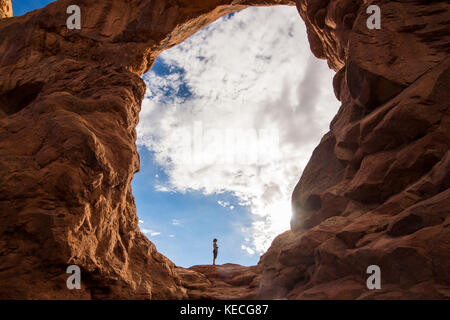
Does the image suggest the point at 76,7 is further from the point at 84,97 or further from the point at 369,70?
the point at 369,70

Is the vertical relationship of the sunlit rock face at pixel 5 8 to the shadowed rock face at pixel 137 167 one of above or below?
above

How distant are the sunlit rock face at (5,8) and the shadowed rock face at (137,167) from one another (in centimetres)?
1507

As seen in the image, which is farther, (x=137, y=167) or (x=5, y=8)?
(x=5, y=8)

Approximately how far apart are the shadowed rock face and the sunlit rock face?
49.5ft

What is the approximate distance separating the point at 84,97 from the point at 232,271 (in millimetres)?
17270

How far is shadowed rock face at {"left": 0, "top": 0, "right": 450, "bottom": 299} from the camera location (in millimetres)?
7688

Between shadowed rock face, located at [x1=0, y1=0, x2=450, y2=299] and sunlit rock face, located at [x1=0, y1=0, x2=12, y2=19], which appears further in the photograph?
sunlit rock face, located at [x1=0, y1=0, x2=12, y2=19]

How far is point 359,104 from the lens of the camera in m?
13.3

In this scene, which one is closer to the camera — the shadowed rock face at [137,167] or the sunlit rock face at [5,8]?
the shadowed rock face at [137,167]

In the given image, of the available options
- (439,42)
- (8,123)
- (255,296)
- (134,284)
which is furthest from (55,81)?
(439,42)

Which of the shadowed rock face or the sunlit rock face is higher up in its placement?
the sunlit rock face

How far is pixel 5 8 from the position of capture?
2778 cm

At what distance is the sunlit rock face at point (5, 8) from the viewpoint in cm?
2681

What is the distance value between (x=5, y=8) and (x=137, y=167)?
29674mm
